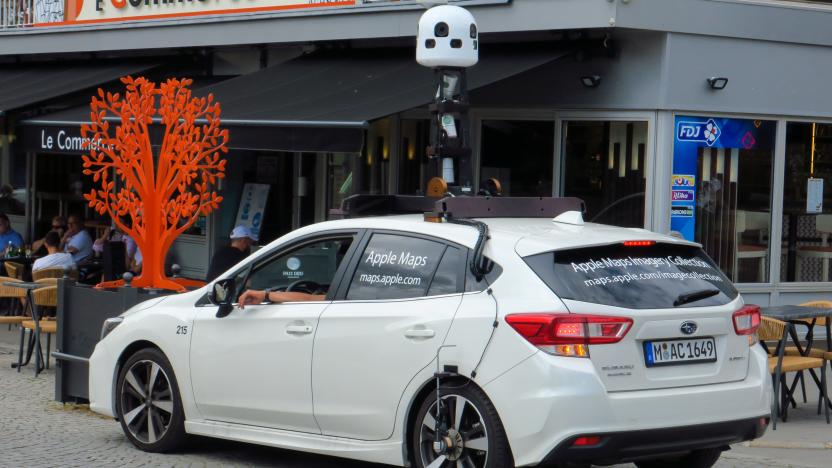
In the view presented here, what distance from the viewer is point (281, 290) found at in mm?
7781

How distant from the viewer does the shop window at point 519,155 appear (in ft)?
45.4

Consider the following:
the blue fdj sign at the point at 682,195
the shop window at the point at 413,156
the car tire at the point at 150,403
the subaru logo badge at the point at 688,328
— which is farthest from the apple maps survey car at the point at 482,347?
the shop window at the point at 413,156

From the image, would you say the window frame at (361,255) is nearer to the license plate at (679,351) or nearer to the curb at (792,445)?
the license plate at (679,351)

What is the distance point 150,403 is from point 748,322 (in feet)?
12.7

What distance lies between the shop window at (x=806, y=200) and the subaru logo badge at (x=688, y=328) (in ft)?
25.1

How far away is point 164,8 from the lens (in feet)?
57.0

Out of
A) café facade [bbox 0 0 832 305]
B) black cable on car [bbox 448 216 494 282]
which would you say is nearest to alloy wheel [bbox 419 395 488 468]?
black cable on car [bbox 448 216 494 282]

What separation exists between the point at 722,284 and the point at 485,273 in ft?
4.34

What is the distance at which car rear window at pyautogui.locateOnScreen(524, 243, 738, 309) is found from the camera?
623 centimetres

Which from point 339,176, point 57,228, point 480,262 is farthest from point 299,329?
point 57,228

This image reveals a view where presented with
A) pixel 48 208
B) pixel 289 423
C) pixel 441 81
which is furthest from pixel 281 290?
pixel 48 208

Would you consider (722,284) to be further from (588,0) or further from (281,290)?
(588,0)

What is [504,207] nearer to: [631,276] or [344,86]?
[631,276]

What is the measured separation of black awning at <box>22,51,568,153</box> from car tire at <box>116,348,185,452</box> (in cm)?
433
